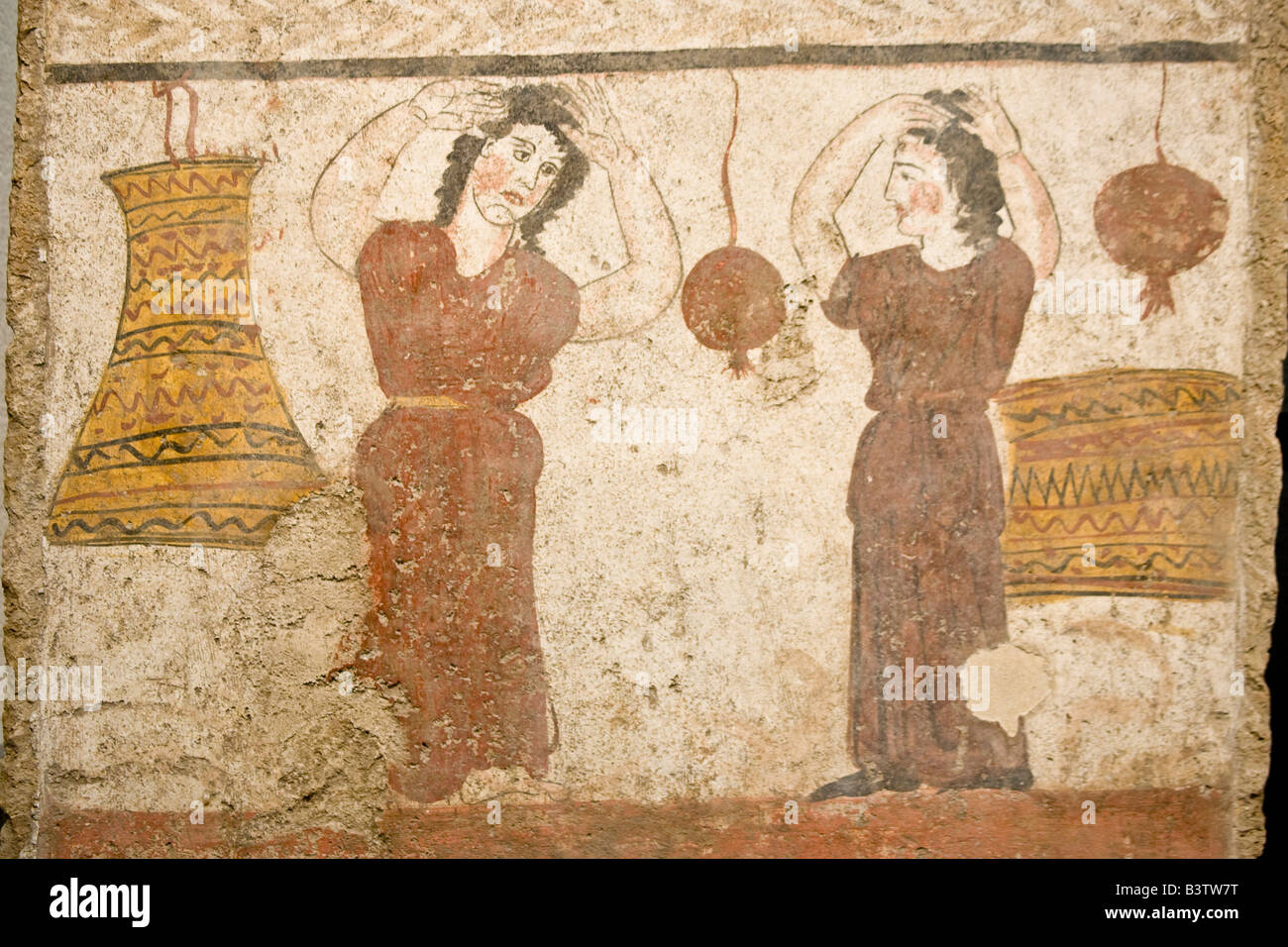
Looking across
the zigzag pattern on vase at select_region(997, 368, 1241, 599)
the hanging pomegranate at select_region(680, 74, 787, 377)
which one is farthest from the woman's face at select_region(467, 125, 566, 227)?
the zigzag pattern on vase at select_region(997, 368, 1241, 599)

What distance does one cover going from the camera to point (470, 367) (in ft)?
8.73

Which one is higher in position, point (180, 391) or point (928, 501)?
point (180, 391)

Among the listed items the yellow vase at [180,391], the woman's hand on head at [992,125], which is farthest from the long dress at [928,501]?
the yellow vase at [180,391]

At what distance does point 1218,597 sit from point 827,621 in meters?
1.10

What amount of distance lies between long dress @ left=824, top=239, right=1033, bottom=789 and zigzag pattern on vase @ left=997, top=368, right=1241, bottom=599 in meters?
0.09

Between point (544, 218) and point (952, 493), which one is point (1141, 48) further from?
point (544, 218)

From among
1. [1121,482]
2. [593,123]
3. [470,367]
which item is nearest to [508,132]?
[593,123]

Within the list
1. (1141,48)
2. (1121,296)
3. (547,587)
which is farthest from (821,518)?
(1141,48)

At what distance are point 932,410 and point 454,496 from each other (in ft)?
4.52

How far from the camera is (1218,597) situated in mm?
2609

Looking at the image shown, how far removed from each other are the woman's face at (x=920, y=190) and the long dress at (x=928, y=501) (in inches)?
4.2

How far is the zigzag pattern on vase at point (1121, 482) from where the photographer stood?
2596 millimetres

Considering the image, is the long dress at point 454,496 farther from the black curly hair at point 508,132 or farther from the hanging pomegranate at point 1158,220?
the hanging pomegranate at point 1158,220

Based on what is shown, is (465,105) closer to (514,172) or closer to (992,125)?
(514,172)
